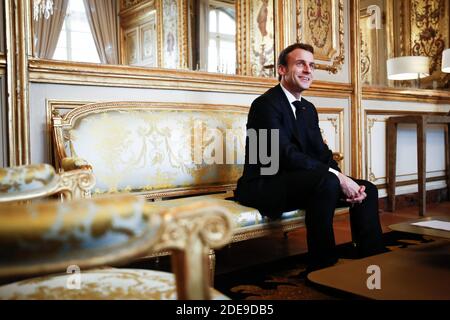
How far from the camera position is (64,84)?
190 cm

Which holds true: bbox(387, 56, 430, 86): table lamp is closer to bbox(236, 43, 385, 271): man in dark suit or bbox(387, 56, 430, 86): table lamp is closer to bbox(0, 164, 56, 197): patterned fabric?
bbox(236, 43, 385, 271): man in dark suit

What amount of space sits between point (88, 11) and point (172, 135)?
2661mm

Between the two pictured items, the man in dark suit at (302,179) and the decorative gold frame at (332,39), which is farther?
the decorative gold frame at (332,39)

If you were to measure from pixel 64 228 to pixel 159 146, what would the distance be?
5.09 ft

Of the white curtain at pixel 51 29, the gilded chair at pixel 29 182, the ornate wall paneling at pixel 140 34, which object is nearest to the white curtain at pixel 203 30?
the ornate wall paneling at pixel 140 34

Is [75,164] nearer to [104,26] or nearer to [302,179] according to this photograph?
[302,179]

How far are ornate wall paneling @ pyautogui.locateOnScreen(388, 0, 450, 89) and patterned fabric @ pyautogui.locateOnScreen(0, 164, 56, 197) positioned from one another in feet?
12.8

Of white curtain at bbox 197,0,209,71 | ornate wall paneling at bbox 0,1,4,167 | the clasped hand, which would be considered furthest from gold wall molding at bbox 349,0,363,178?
ornate wall paneling at bbox 0,1,4,167

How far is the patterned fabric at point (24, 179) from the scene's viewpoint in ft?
3.08

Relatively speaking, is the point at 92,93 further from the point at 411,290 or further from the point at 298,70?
the point at 411,290

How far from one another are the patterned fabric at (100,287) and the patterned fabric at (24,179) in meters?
0.24

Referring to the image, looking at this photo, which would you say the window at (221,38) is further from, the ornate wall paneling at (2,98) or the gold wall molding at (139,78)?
the ornate wall paneling at (2,98)

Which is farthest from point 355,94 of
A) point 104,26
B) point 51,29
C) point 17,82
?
point 104,26
